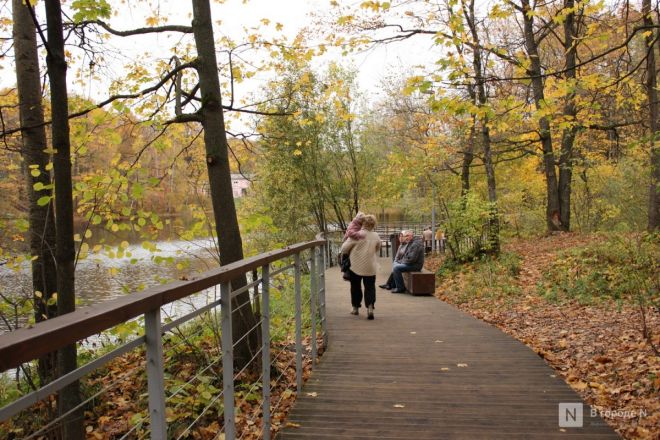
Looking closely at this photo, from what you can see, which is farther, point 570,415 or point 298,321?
point 298,321

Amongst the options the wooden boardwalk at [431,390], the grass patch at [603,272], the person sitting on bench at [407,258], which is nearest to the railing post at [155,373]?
the wooden boardwalk at [431,390]

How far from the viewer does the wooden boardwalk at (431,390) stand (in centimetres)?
340

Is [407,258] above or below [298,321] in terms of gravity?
below

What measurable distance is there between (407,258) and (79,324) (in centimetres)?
927

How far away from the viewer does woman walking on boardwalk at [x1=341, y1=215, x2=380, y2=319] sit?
6926 millimetres

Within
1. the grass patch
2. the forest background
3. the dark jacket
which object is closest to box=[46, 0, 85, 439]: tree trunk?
the forest background

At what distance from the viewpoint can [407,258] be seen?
10.2 metres

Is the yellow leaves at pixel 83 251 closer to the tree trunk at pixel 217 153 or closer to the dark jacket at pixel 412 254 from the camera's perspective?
the tree trunk at pixel 217 153

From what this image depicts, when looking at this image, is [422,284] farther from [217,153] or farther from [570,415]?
[570,415]

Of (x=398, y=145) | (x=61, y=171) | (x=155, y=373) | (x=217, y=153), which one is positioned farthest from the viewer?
(x=398, y=145)

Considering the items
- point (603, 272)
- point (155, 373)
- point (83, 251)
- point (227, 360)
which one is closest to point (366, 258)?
point (83, 251)

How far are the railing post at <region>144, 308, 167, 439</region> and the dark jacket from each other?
8673mm

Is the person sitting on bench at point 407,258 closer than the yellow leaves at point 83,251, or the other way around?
the yellow leaves at point 83,251

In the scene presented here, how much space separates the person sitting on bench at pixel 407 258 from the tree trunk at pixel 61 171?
7.60 metres
